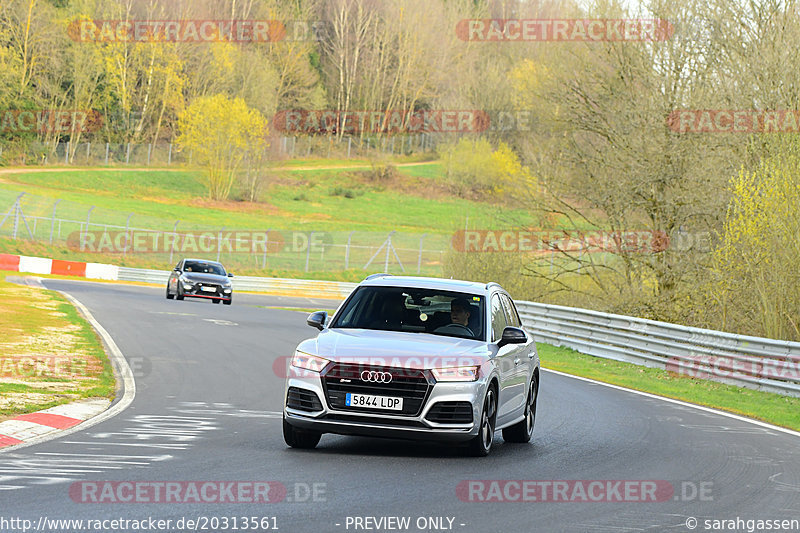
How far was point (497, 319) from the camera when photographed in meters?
11.3

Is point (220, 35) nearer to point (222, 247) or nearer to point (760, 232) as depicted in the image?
point (222, 247)

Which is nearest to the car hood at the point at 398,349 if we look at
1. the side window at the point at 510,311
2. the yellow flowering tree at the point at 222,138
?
the side window at the point at 510,311

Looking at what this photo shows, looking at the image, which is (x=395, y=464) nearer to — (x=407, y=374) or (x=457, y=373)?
→ (x=407, y=374)

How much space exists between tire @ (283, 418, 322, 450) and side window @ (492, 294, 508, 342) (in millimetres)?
2050

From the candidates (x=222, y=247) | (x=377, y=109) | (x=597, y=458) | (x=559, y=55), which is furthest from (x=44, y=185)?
(x=597, y=458)

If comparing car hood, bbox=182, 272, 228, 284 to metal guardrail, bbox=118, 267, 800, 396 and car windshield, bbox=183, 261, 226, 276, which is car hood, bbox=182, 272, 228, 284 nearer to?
car windshield, bbox=183, 261, 226, 276

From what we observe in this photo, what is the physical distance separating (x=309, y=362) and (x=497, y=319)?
2.35 meters

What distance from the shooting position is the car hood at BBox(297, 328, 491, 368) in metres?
9.64

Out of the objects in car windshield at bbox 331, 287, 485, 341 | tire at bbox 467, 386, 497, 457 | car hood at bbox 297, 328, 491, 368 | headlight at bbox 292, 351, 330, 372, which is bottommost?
tire at bbox 467, 386, 497, 457

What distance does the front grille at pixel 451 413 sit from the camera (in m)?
9.55

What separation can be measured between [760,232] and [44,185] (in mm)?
71246

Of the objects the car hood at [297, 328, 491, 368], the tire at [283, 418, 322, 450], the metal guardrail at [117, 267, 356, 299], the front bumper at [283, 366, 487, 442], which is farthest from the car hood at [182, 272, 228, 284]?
the front bumper at [283, 366, 487, 442]

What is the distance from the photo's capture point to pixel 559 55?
106 feet

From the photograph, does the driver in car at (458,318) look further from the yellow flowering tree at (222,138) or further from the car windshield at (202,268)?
the yellow flowering tree at (222,138)
